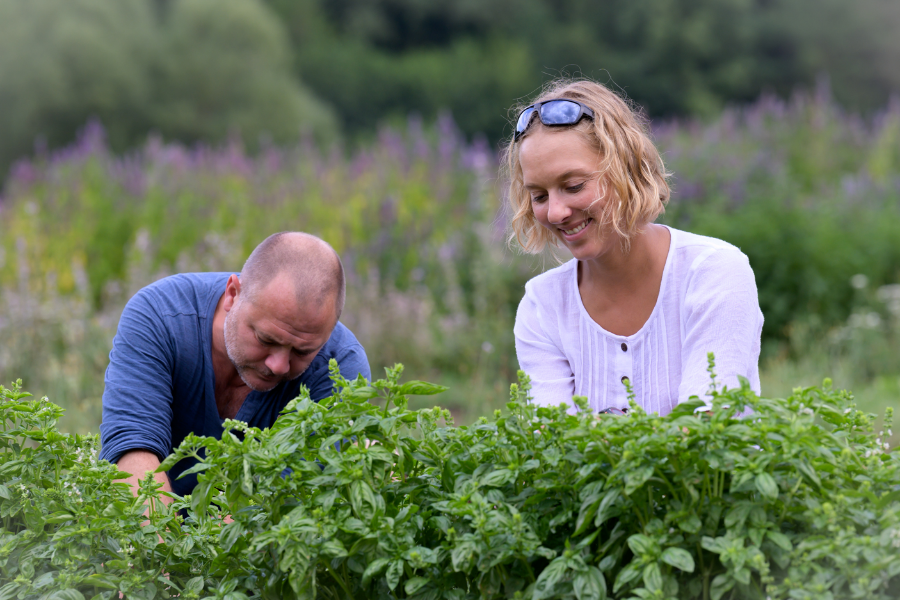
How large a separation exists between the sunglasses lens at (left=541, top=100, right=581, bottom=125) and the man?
2.52ft

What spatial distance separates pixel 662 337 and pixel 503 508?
3.16 feet

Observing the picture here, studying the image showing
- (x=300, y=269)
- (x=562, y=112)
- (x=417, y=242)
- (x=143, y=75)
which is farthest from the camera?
(x=143, y=75)

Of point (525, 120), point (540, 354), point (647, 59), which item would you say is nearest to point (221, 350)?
point (540, 354)

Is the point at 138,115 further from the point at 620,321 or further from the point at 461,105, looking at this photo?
the point at 620,321

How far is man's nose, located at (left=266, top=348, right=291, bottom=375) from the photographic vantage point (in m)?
2.52

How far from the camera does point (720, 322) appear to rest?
214 centimetres

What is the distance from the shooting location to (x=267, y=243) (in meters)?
2.65

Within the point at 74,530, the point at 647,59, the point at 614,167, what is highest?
the point at 647,59

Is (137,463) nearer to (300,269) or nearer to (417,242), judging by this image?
(300,269)

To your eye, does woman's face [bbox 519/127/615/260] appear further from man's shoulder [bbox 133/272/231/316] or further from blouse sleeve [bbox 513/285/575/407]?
man's shoulder [bbox 133/272/231/316]

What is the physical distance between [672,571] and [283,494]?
0.70m

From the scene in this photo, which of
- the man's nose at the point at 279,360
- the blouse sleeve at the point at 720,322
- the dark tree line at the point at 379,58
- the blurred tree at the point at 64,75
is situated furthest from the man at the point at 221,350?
the blurred tree at the point at 64,75

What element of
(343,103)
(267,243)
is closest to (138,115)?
(343,103)

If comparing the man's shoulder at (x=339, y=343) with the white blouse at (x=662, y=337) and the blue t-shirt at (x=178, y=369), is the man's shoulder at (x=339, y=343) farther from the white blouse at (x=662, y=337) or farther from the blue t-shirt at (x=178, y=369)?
the white blouse at (x=662, y=337)
